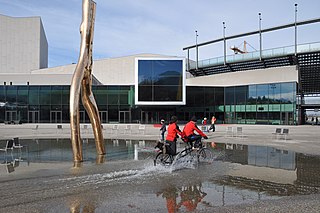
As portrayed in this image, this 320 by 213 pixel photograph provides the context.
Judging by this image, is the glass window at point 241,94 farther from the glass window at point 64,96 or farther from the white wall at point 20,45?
the white wall at point 20,45

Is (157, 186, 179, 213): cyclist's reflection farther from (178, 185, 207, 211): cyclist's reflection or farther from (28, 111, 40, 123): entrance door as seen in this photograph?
(28, 111, 40, 123): entrance door

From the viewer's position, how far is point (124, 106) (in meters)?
48.4

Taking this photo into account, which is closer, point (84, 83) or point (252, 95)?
point (84, 83)

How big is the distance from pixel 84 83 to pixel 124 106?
37.0m

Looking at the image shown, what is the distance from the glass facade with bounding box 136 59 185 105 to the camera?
137 ft

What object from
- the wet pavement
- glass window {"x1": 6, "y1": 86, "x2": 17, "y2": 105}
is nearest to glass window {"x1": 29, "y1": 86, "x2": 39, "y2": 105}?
glass window {"x1": 6, "y1": 86, "x2": 17, "y2": 105}

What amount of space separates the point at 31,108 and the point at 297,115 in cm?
4178

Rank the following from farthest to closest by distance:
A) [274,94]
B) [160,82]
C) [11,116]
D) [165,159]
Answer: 1. [11,116]
2. [274,94]
3. [160,82]
4. [165,159]

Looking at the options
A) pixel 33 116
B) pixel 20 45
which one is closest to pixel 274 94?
pixel 33 116

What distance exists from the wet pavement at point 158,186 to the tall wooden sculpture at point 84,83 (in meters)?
1.06

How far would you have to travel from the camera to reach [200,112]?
5122cm

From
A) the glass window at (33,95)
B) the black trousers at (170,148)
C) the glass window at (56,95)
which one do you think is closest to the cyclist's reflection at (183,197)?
the black trousers at (170,148)

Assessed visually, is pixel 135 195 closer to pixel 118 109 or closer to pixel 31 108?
pixel 118 109

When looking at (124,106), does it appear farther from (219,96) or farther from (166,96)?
(219,96)
